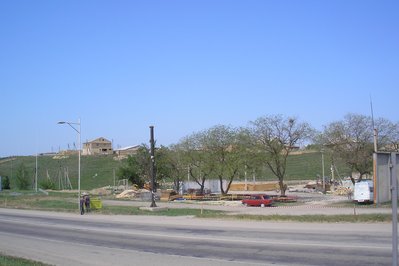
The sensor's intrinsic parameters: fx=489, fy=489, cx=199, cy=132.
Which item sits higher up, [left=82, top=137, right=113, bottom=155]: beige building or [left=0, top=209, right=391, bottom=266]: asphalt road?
[left=82, top=137, right=113, bottom=155]: beige building

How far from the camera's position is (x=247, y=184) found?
78.2m

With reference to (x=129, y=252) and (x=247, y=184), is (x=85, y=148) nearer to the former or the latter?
(x=247, y=184)

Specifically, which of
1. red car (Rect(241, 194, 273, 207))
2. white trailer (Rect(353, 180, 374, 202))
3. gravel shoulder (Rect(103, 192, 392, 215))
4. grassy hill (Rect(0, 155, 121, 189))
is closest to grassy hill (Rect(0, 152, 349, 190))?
grassy hill (Rect(0, 155, 121, 189))

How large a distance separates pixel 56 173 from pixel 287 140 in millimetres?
76363

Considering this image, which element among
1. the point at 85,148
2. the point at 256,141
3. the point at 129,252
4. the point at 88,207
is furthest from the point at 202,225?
the point at 85,148

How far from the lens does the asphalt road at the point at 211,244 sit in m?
14.0

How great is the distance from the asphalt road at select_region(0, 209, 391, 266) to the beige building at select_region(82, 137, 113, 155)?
141m

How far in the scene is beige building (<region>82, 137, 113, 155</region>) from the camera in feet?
543

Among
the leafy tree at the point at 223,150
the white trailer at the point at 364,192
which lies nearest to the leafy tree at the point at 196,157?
the leafy tree at the point at 223,150

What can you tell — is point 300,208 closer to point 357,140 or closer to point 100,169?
point 357,140

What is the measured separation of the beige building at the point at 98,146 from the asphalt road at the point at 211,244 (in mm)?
141386

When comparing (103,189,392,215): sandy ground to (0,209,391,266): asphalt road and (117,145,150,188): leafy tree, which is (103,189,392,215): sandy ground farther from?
(117,145,150,188): leafy tree

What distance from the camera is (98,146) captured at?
171 metres

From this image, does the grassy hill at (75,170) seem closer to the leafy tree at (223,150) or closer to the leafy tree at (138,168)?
the leafy tree at (138,168)
